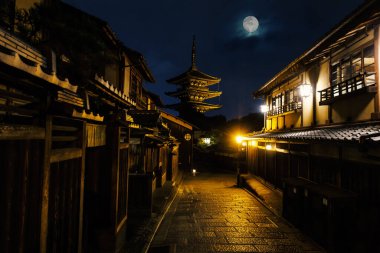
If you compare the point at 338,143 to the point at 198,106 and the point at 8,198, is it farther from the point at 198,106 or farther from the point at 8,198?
the point at 198,106

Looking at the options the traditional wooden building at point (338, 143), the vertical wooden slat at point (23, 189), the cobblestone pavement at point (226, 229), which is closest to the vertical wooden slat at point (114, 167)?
the cobblestone pavement at point (226, 229)

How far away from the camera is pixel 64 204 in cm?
429

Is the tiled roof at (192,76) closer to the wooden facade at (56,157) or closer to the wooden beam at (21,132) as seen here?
the wooden facade at (56,157)

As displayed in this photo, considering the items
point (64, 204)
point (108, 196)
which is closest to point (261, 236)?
point (108, 196)

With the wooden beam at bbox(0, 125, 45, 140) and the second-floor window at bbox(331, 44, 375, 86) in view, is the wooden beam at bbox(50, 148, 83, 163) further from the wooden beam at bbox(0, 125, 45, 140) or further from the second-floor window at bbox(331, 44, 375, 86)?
the second-floor window at bbox(331, 44, 375, 86)

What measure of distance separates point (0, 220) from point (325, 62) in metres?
14.5

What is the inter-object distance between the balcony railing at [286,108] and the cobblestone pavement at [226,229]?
6.83 m

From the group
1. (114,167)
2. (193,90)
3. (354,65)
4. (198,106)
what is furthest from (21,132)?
(198,106)

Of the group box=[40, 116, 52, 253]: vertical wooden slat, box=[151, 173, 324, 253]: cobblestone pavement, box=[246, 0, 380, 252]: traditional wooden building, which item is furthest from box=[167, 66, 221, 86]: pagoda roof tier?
box=[40, 116, 52, 253]: vertical wooden slat

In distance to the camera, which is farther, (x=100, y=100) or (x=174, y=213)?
(x=174, y=213)

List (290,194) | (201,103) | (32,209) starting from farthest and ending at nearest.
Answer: (201,103) → (290,194) → (32,209)

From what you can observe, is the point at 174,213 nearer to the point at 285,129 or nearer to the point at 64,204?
the point at 64,204

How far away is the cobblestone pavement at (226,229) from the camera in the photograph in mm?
8133

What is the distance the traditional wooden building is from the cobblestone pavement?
0.91 meters
